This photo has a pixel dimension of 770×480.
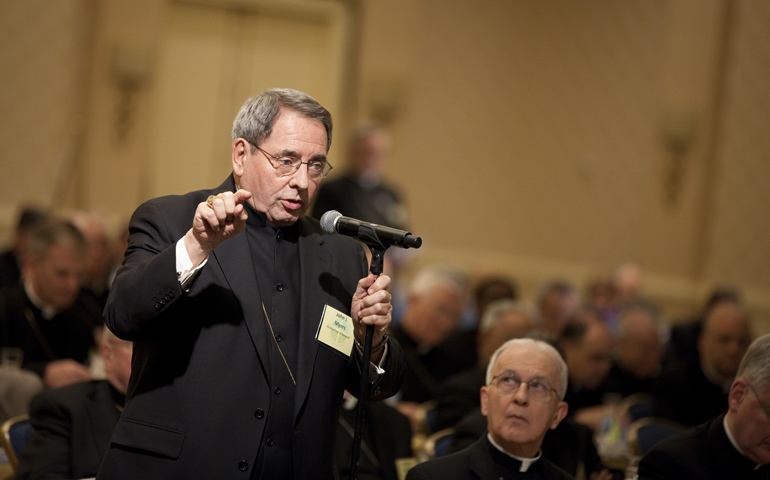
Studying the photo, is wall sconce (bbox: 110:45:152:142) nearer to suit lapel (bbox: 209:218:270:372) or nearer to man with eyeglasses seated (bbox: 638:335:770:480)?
suit lapel (bbox: 209:218:270:372)

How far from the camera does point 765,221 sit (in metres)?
8.52

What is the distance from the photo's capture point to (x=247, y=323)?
2002 mm

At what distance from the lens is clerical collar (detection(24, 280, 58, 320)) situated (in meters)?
4.56

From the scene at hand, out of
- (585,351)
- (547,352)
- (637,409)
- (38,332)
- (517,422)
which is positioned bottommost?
(637,409)

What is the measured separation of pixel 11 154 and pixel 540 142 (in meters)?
6.18

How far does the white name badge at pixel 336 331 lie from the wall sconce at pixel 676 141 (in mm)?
7979

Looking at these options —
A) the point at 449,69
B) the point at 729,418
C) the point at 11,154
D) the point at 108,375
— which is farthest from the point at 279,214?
the point at 449,69

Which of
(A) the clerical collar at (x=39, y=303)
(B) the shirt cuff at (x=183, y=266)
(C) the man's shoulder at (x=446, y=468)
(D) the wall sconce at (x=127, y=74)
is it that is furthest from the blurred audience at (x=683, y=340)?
(D) the wall sconce at (x=127, y=74)

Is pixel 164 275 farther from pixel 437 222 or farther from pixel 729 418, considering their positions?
pixel 437 222

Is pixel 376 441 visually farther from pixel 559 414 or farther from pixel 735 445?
pixel 735 445

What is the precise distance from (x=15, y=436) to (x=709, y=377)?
390 centimetres

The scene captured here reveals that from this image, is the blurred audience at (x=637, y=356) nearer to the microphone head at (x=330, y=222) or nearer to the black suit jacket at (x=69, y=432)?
the black suit jacket at (x=69, y=432)

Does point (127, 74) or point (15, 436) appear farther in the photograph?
point (127, 74)

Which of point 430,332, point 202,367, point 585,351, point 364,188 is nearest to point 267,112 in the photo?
point 202,367
